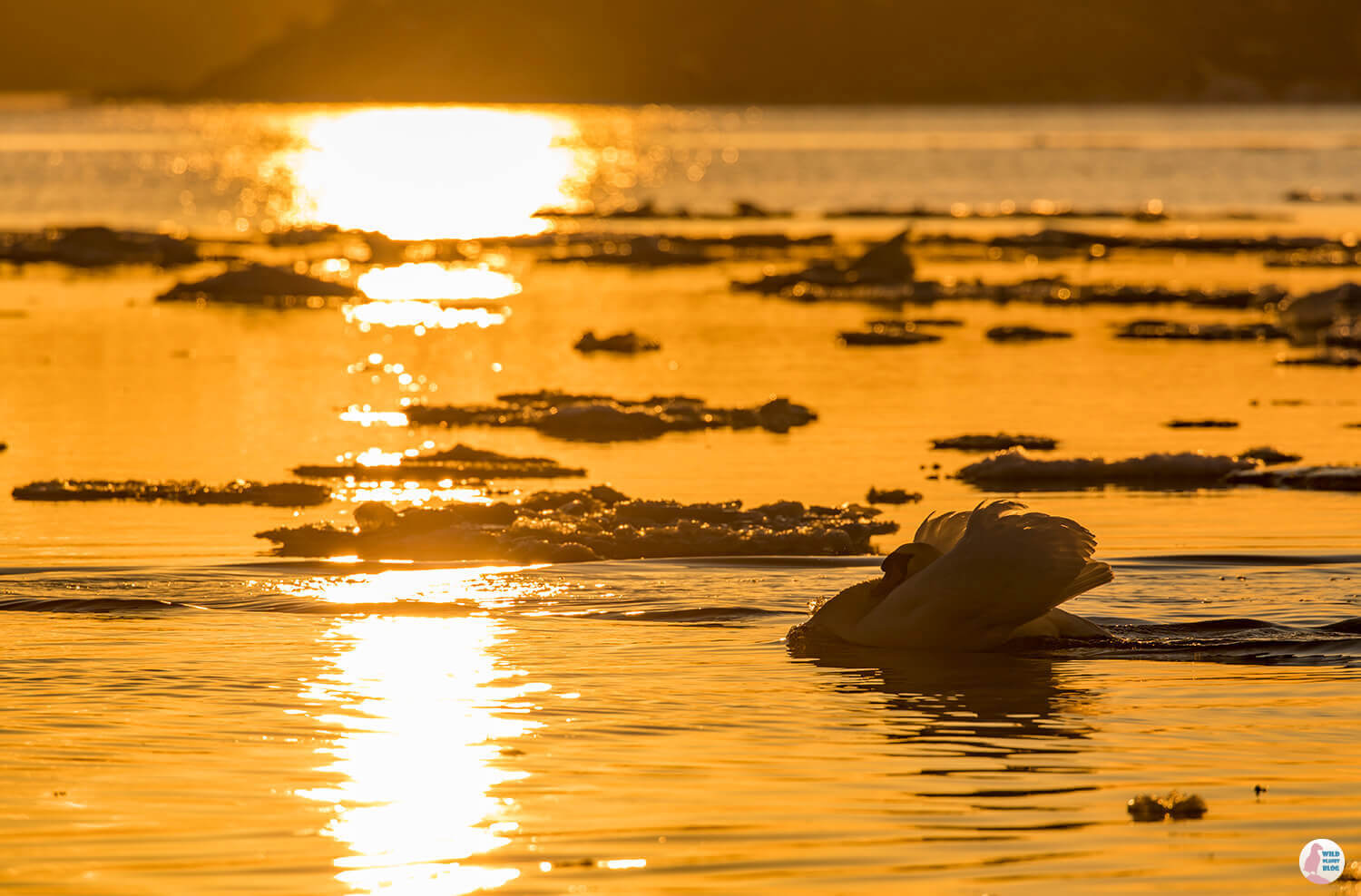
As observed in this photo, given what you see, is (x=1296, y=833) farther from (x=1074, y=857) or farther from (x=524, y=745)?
(x=524, y=745)

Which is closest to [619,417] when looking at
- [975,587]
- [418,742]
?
[975,587]

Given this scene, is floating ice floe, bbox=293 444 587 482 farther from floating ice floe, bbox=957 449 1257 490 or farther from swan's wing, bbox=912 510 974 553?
swan's wing, bbox=912 510 974 553

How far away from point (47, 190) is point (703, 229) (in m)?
49.6

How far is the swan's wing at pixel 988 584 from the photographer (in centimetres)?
1207

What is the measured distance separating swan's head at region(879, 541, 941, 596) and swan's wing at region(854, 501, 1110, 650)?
0.33 ft

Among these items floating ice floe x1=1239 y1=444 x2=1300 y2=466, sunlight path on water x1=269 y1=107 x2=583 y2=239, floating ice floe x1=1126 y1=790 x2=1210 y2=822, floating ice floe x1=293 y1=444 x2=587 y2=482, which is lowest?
floating ice floe x1=1126 y1=790 x2=1210 y2=822

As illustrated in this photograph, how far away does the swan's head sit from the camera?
12.7 m

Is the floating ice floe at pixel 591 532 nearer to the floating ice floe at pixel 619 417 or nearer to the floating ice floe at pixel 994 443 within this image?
the floating ice floe at pixel 994 443

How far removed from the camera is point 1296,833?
8.86m

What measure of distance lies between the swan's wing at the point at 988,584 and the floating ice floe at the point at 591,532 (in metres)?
3.02

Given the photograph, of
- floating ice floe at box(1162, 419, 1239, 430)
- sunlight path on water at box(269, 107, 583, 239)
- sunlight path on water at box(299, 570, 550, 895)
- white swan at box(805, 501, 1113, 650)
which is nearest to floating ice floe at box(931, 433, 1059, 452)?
floating ice floe at box(1162, 419, 1239, 430)

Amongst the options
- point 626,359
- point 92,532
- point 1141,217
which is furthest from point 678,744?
point 1141,217

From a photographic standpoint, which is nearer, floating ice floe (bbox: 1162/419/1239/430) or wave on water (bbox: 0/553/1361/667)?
wave on water (bbox: 0/553/1361/667)

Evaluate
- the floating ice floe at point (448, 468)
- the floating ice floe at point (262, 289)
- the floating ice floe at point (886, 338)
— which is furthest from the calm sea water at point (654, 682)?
the floating ice floe at point (262, 289)
